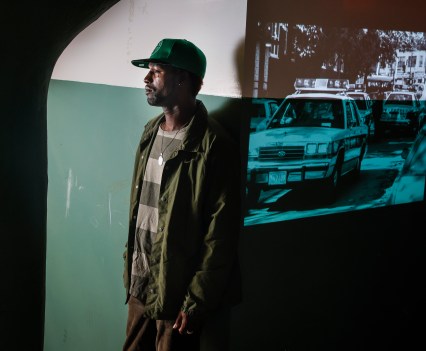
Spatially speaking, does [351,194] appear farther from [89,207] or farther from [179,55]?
[89,207]

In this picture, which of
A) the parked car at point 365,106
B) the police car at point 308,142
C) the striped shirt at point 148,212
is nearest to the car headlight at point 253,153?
the police car at point 308,142

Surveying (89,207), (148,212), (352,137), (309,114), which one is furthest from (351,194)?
(89,207)

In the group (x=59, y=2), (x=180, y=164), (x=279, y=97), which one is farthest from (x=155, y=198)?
(x=59, y=2)

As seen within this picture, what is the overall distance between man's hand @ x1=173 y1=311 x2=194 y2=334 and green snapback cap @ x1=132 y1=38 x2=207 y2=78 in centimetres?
112

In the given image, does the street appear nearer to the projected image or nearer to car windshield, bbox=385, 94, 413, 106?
the projected image

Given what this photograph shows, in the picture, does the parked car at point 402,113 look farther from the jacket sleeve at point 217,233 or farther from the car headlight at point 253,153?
the jacket sleeve at point 217,233

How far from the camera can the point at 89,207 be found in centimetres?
369

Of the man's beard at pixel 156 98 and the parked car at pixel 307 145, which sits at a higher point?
the man's beard at pixel 156 98

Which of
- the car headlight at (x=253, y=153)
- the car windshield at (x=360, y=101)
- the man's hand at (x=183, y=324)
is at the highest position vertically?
the car windshield at (x=360, y=101)

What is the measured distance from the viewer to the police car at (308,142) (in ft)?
8.41

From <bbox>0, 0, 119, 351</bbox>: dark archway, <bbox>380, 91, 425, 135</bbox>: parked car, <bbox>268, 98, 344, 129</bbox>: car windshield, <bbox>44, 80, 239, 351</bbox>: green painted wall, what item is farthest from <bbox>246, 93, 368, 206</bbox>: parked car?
<bbox>0, 0, 119, 351</bbox>: dark archway

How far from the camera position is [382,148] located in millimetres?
2875

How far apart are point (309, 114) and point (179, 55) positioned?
743 millimetres

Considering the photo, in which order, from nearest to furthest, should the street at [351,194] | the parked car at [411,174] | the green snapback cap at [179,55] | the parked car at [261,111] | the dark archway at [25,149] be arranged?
1. the dark archway at [25,149]
2. the green snapback cap at [179,55]
3. the parked car at [261,111]
4. the street at [351,194]
5. the parked car at [411,174]
